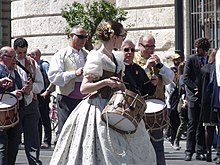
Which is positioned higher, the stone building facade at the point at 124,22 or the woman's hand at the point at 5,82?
the stone building facade at the point at 124,22

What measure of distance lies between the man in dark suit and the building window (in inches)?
222

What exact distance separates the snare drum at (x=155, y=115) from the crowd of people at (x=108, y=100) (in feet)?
0.04

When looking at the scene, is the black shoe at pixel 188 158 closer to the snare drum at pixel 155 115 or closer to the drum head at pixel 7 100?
the snare drum at pixel 155 115

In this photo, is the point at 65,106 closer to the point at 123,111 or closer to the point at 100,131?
the point at 100,131

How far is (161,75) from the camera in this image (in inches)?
429

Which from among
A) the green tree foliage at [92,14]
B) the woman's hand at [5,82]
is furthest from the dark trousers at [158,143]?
the green tree foliage at [92,14]

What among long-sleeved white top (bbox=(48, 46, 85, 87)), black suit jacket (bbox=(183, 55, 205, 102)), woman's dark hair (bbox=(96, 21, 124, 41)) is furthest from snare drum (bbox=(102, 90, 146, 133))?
black suit jacket (bbox=(183, 55, 205, 102))

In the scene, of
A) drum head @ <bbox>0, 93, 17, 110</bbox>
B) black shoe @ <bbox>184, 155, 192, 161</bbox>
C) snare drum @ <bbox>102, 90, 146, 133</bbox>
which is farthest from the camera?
black shoe @ <bbox>184, 155, 192, 161</bbox>

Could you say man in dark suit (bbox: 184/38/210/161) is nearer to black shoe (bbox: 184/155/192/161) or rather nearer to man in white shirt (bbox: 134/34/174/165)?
black shoe (bbox: 184/155/192/161)

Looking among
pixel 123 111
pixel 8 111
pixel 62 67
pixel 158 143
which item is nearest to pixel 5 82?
pixel 8 111

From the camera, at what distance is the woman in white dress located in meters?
8.55

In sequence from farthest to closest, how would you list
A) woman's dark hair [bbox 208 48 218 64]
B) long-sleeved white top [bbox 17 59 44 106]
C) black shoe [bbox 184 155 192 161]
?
black shoe [bbox 184 155 192 161] → woman's dark hair [bbox 208 48 218 64] → long-sleeved white top [bbox 17 59 44 106]

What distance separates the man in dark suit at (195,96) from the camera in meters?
14.8

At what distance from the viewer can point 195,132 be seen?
49.1 ft
